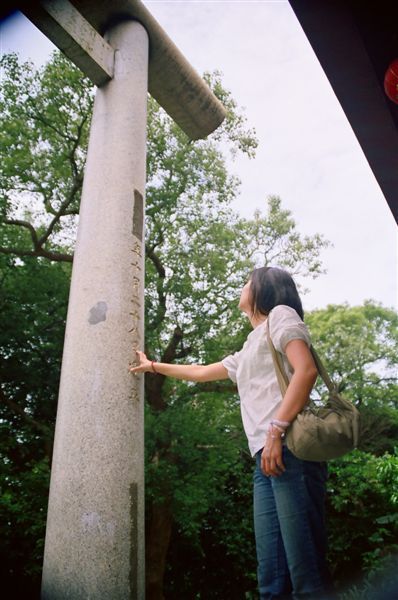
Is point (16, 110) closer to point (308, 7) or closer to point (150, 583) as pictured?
point (308, 7)

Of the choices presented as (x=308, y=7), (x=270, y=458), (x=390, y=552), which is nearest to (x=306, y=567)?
(x=270, y=458)

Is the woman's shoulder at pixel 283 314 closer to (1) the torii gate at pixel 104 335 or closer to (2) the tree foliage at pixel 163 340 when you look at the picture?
(1) the torii gate at pixel 104 335

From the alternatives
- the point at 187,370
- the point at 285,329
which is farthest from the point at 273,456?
the point at 187,370

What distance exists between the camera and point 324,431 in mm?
1533

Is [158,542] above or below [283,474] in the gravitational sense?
below

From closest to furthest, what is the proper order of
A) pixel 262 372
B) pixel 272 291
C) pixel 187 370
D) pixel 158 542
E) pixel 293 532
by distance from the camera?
pixel 293 532, pixel 262 372, pixel 272 291, pixel 187 370, pixel 158 542

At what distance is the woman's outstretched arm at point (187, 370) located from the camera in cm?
224

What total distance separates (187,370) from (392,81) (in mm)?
1711

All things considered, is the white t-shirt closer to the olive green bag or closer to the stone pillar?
the olive green bag

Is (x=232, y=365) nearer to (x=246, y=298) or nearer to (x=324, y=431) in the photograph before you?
(x=246, y=298)

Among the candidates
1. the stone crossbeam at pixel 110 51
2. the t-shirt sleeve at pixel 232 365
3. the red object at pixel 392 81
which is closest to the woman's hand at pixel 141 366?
the t-shirt sleeve at pixel 232 365

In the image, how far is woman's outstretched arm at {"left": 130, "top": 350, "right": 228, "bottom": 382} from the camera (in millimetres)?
2238

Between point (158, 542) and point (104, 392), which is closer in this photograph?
point (104, 392)

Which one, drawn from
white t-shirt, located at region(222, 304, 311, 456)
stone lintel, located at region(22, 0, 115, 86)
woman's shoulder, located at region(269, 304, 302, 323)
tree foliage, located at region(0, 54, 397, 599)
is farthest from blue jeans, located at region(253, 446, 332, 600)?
tree foliage, located at region(0, 54, 397, 599)
